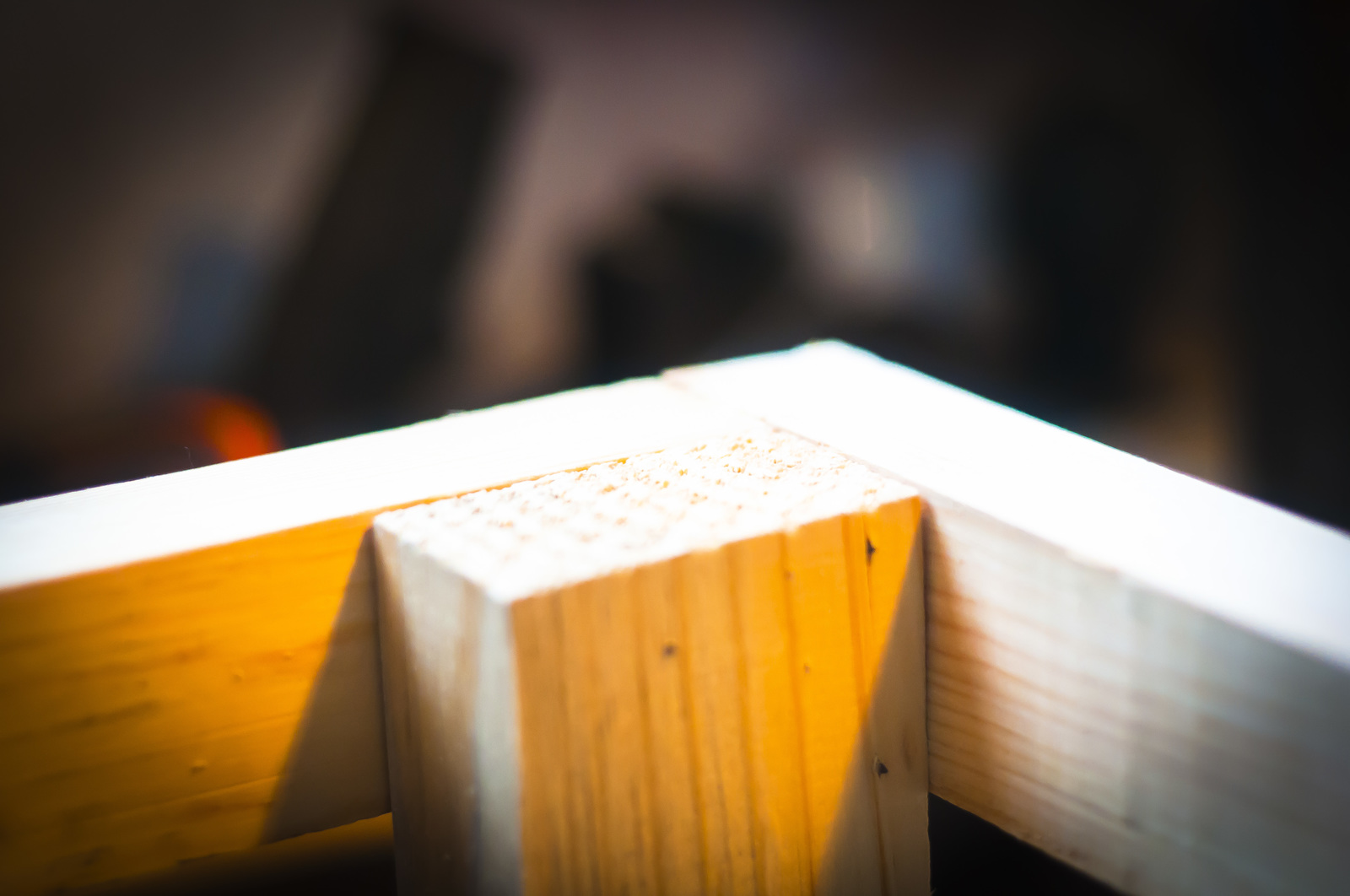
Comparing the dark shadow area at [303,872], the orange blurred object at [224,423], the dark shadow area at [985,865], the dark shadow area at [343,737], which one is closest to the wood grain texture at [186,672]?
the dark shadow area at [343,737]

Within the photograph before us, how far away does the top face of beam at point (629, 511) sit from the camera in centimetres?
39

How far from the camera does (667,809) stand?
40cm

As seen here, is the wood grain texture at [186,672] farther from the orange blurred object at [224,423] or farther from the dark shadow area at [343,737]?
the orange blurred object at [224,423]

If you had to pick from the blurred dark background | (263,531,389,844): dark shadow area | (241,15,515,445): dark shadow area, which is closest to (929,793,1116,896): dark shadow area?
(263,531,389,844): dark shadow area

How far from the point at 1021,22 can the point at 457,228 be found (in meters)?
1.46

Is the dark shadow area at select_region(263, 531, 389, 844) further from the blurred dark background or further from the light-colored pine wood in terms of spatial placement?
the blurred dark background

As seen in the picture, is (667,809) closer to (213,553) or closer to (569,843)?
(569,843)

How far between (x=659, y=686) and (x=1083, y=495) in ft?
0.68

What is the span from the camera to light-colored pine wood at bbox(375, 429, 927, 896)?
376 mm

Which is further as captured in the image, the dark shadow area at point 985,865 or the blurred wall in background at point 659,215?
the blurred wall in background at point 659,215

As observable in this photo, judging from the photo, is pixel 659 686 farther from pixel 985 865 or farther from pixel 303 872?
pixel 985 865

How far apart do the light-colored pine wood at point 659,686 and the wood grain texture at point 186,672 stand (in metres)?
0.02

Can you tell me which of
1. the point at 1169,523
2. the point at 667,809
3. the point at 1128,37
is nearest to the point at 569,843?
the point at 667,809

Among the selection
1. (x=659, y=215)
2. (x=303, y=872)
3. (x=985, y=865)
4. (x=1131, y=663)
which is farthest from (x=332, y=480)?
(x=659, y=215)
